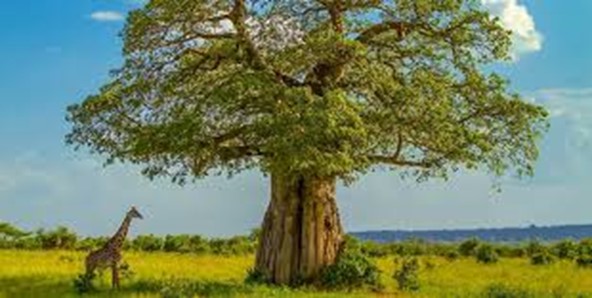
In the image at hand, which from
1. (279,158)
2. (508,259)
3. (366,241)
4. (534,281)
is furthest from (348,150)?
(366,241)

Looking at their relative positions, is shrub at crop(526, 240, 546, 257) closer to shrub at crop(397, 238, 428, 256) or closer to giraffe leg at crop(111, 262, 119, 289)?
shrub at crop(397, 238, 428, 256)

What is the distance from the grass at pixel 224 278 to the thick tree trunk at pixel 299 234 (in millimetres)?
1565

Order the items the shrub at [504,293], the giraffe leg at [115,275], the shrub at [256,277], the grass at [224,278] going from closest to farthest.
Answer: the shrub at [504,293] < the grass at [224,278] < the giraffe leg at [115,275] < the shrub at [256,277]

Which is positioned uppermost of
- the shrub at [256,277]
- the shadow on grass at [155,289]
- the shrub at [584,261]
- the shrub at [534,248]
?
the shrub at [534,248]

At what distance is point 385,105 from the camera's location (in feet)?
119

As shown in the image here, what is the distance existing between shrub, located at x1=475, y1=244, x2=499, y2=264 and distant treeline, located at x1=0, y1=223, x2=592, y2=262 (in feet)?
3.90

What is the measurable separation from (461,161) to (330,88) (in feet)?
16.4

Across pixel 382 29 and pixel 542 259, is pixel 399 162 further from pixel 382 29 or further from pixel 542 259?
pixel 542 259

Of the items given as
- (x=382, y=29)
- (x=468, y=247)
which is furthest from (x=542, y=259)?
(x=382, y=29)

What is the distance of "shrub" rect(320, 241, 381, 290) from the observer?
119 ft

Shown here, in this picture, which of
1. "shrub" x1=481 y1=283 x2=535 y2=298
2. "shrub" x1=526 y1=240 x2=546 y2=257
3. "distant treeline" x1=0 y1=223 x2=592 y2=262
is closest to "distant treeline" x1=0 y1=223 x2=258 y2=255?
"distant treeline" x1=0 y1=223 x2=592 y2=262

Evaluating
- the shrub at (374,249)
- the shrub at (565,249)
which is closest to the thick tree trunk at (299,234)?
the shrub at (374,249)

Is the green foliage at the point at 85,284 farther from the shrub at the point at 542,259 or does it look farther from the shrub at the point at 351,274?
the shrub at the point at 542,259

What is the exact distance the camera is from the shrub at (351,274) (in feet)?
119
